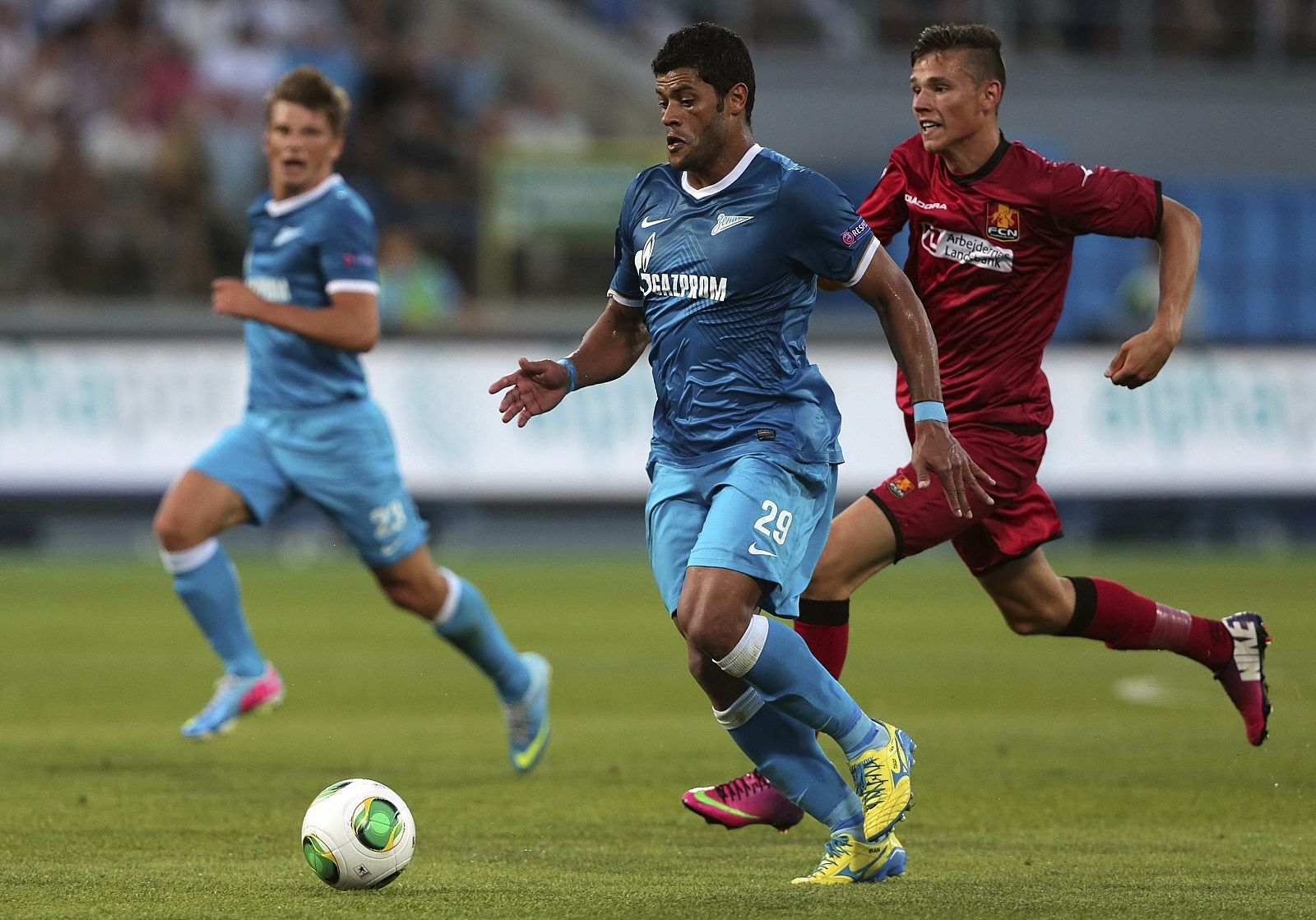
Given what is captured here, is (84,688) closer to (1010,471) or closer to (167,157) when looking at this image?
(1010,471)

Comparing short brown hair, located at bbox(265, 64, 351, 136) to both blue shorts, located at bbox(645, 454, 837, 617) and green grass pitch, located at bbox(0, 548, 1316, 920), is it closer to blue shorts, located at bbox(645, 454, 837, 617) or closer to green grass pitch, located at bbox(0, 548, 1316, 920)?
green grass pitch, located at bbox(0, 548, 1316, 920)

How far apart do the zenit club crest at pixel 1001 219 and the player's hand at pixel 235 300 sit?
2.89 m

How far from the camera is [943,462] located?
539cm

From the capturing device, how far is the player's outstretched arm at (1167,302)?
249 inches

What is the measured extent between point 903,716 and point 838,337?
877 cm

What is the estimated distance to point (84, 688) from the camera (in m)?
10.4

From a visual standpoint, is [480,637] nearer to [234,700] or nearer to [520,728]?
[520,728]

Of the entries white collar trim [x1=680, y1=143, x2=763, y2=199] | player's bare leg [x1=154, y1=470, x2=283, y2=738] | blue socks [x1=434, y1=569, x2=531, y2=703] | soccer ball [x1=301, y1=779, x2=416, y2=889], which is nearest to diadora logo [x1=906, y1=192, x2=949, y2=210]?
white collar trim [x1=680, y1=143, x2=763, y2=199]

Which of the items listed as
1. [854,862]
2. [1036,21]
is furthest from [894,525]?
[1036,21]

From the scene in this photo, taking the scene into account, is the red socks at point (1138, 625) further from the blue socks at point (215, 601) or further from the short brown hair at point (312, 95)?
the short brown hair at point (312, 95)

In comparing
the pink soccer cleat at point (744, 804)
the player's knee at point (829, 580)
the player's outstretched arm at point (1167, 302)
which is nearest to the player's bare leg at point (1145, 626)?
the player's knee at point (829, 580)

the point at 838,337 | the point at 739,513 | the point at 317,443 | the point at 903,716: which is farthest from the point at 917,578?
the point at 739,513

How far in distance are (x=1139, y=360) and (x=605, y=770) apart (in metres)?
2.88

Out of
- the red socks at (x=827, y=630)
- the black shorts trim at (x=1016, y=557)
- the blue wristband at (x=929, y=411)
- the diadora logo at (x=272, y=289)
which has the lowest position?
the red socks at (x=827, y=630)
